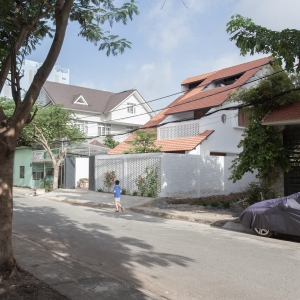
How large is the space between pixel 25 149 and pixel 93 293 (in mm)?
28374

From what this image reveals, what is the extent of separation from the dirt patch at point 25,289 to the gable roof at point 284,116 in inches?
401

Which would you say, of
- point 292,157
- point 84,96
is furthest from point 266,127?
point 84,96

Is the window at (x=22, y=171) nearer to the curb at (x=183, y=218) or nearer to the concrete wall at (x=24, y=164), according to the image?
the concrete wall at (x=24, y=164)

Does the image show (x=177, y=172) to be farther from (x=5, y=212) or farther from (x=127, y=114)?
(x=127, y=114)

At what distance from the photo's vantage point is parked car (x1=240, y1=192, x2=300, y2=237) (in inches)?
348

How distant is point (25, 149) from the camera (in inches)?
1222

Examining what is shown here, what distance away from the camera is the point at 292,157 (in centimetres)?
1358

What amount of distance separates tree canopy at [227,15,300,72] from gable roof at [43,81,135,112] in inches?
1040

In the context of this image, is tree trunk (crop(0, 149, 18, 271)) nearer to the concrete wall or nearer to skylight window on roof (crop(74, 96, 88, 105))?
the concrete wall

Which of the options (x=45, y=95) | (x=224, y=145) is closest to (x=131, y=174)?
(x=224, y=145)

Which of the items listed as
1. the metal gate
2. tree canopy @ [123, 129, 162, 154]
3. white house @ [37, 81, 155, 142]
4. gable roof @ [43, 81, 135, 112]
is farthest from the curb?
gable roof @ [43, 81, 135, 112]

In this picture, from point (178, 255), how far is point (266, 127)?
8126 millimetres

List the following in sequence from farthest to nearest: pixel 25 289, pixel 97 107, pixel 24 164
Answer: pixel 97 107 → pixel 24 164 → pixel 25 289

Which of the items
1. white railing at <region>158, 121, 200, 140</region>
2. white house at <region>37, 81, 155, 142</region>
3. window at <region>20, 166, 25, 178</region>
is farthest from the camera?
white house at <region>37, 81, 155, 142</region>
